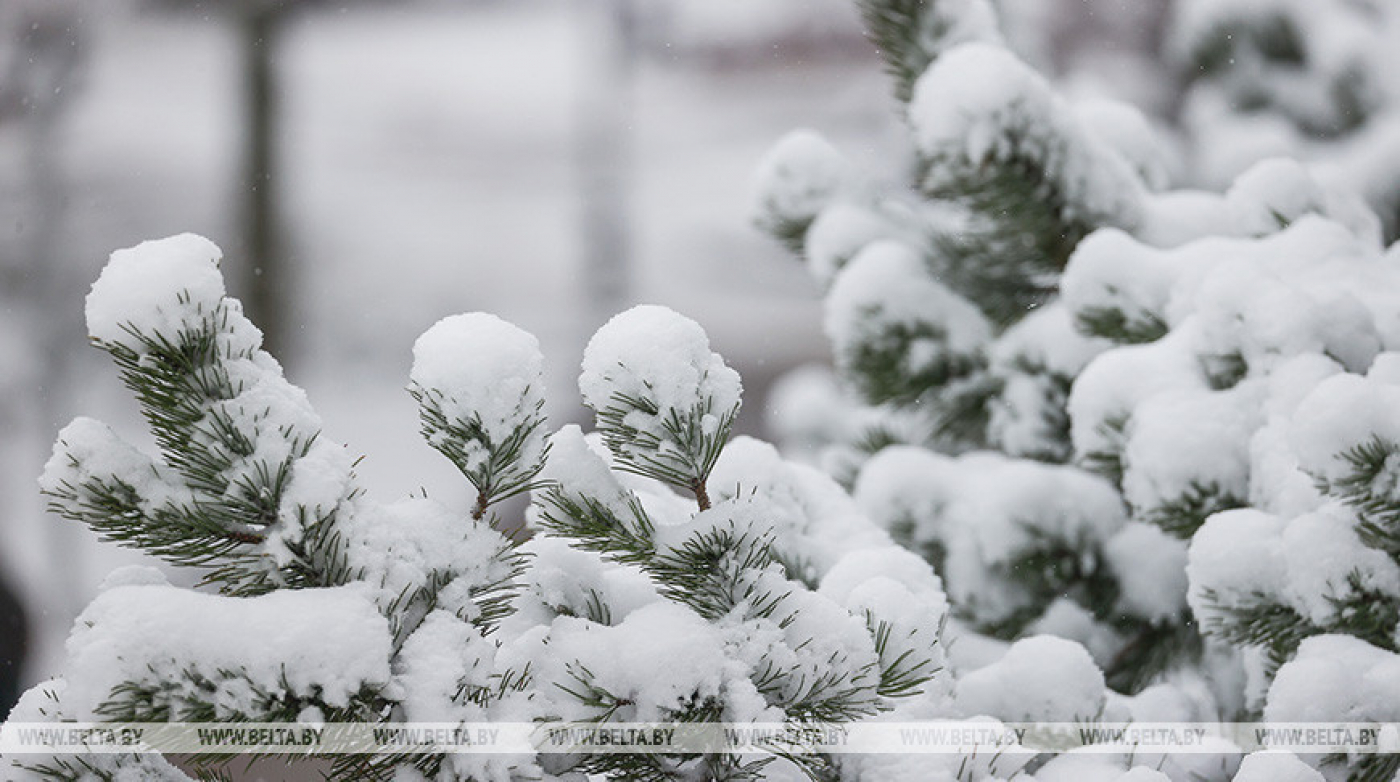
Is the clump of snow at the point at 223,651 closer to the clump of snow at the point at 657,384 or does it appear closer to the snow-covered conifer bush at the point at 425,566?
the snow-covered conifer bush at the point at 425,566

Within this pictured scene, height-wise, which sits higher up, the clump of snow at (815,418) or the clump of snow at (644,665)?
the clump of snow at (644,665)

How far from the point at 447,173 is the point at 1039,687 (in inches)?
266

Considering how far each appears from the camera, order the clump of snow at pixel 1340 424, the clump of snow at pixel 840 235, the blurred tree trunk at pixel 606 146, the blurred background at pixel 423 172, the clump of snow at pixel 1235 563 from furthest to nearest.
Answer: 1. the blurred tree trunk at pixel 606 146
2. the blurred background at pixel 423 172
3. the clump of snow at pixel 840 235
4. the clump of snow at pixel 1235 563
5. the clump of snow at pixel 1340 424

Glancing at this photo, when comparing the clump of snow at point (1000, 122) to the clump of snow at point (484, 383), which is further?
the clump of snow at point (1000, 122)

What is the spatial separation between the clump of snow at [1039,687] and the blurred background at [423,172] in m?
3.52

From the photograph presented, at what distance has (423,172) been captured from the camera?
7090mm

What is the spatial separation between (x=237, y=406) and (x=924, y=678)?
438 mm

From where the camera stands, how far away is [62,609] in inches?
148

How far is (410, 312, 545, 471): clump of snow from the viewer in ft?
2.03

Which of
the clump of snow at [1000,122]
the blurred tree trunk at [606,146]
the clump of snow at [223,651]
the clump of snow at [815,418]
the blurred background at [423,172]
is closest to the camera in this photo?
the clump of snow at [223,651]

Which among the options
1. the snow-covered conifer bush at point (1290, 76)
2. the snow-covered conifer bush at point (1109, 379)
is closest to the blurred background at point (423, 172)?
the snow-covered conifer bush at point (1290, 76)

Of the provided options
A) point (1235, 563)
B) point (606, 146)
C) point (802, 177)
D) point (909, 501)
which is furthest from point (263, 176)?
point (1235, 563)

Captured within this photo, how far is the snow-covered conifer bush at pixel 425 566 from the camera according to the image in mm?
579

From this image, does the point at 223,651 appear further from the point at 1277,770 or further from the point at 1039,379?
the point at 1039,379
